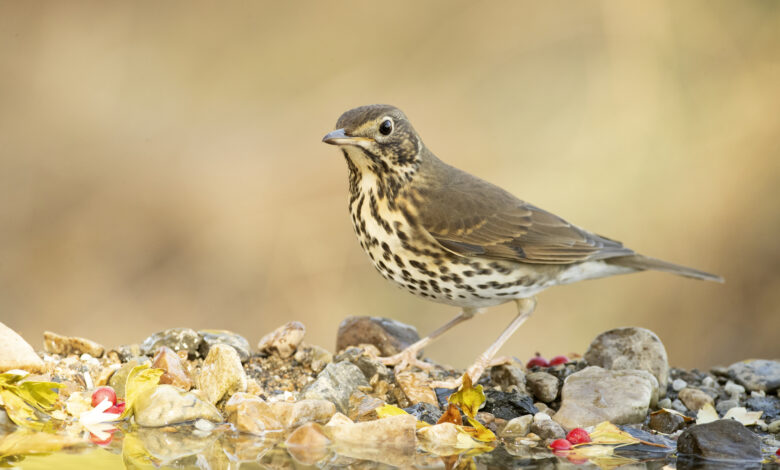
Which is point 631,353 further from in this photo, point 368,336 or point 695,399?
point 368,336

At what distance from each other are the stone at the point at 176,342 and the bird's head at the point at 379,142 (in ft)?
3.73

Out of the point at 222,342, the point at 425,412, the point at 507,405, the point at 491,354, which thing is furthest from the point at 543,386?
the point at 222,342

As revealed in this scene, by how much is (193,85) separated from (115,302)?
2.21 metres

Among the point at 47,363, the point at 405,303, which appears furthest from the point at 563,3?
the point at 47,363

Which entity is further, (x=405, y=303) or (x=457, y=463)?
(x=405, y=303)

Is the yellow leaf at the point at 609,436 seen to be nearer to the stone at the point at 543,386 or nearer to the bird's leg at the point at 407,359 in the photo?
the stone at the point at 543,386

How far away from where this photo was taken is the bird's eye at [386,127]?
4.20 meters

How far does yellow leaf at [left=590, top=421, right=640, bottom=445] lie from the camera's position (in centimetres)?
345

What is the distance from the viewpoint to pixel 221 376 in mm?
3699

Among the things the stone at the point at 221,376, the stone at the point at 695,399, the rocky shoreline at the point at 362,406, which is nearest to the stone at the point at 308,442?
the rocky shoreline at the point at 362,406

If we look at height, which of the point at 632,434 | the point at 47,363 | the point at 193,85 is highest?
the point at 193,85

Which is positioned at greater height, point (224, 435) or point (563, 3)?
point (563, 3)

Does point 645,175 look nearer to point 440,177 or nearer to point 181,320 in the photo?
point 440,177

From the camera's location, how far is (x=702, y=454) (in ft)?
10.5
